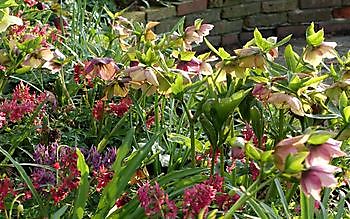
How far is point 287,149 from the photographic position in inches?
38.7

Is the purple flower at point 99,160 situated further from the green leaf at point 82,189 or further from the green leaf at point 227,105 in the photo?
the green leaf at point 227,105

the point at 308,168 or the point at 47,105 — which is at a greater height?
the point at 308,168

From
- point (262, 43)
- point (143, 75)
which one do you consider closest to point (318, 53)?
point (262, 43)

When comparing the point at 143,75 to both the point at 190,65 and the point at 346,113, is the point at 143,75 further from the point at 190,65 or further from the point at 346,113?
the point at 346,113

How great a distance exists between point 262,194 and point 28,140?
1.83 ft

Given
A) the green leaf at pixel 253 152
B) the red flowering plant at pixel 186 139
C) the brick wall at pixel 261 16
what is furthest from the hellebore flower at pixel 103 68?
the brick wall at pixel 261 16

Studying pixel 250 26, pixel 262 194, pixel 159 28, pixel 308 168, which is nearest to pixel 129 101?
pixel 262 194

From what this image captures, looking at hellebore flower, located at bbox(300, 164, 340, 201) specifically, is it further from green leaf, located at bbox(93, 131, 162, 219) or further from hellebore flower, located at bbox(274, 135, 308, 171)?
green leaf, located at bbox(93, 131, 162, 219)

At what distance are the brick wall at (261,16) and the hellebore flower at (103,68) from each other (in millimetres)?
2537

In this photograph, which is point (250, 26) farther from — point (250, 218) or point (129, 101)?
point (250, 218)

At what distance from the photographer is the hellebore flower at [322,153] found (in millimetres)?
988

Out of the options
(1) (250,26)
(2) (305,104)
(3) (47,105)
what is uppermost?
(2) (305,104)

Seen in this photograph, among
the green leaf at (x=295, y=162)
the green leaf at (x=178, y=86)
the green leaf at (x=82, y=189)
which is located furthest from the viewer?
the green leaf at (x=178, y=86)

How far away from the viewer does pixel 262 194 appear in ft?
5.47
